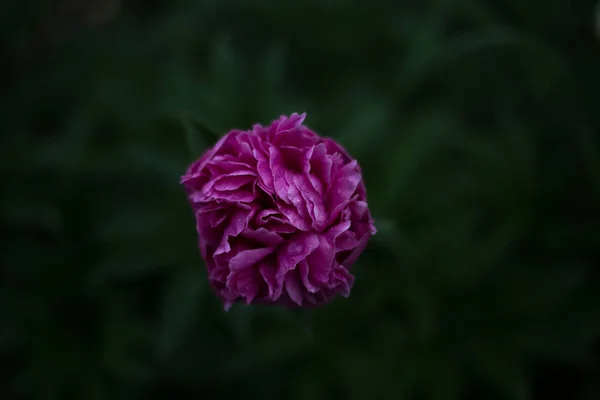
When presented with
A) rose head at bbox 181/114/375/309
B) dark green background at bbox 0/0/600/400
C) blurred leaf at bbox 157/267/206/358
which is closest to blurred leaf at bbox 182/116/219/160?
rose head at bbox 181/114/375/309

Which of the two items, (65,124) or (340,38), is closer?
(65,124)

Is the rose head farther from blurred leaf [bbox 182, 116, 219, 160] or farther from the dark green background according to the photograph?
the dark green background

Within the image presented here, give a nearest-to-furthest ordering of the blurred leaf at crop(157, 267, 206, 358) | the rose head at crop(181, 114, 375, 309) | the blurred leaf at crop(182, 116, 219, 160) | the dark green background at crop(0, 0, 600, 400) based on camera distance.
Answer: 1. the rose head at crop(181, 114, 375, 309)
2. the blurred leaf at crop(182, 116, 219, 160)
3. the blurred leaf at crop(157, 267, 206, 358)
4. the dark green background at crop(0, 0, 600, 400)

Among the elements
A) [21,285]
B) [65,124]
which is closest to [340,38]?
[65,124]

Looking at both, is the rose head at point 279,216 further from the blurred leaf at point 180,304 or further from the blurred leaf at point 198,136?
the blurred leaf at point 180,304

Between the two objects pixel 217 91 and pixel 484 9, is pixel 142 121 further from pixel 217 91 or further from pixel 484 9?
pixel 484 9
